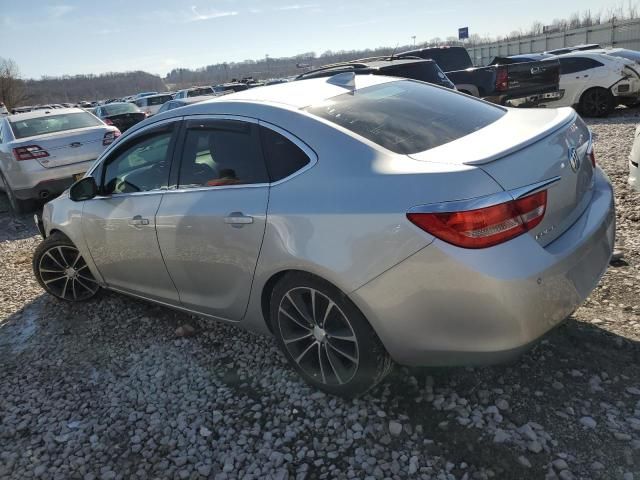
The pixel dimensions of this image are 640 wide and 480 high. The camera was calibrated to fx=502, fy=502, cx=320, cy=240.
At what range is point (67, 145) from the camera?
7945 millimetres

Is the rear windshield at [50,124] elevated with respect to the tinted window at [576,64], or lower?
elevated

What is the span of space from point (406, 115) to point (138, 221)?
1960mm

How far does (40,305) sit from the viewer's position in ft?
15.8

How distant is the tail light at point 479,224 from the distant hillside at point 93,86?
103190mm

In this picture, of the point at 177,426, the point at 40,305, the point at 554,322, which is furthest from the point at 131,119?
the point at 554,322

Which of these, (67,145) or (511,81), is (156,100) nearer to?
(67,145)

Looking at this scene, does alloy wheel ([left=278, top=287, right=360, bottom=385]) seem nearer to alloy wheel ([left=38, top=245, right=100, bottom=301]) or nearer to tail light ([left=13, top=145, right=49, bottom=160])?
alloy wheel ([left=38, top=245, right=100, bottom=301])

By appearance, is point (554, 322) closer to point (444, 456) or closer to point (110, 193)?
point (444, 456)

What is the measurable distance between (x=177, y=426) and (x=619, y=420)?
229 cm

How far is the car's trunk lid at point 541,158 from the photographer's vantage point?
87.9 inches

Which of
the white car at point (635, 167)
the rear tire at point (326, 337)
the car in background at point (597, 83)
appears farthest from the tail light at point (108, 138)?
the car in background at point (597, 83)

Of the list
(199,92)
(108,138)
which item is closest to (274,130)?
(108,138)

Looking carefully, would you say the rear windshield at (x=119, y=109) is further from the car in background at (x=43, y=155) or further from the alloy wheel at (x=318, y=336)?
the alloy wheel at (x=318, y=336)

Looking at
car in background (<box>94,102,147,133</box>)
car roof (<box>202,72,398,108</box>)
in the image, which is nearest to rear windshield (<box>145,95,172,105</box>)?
car in background (<box>94,102,147,133</box>)
